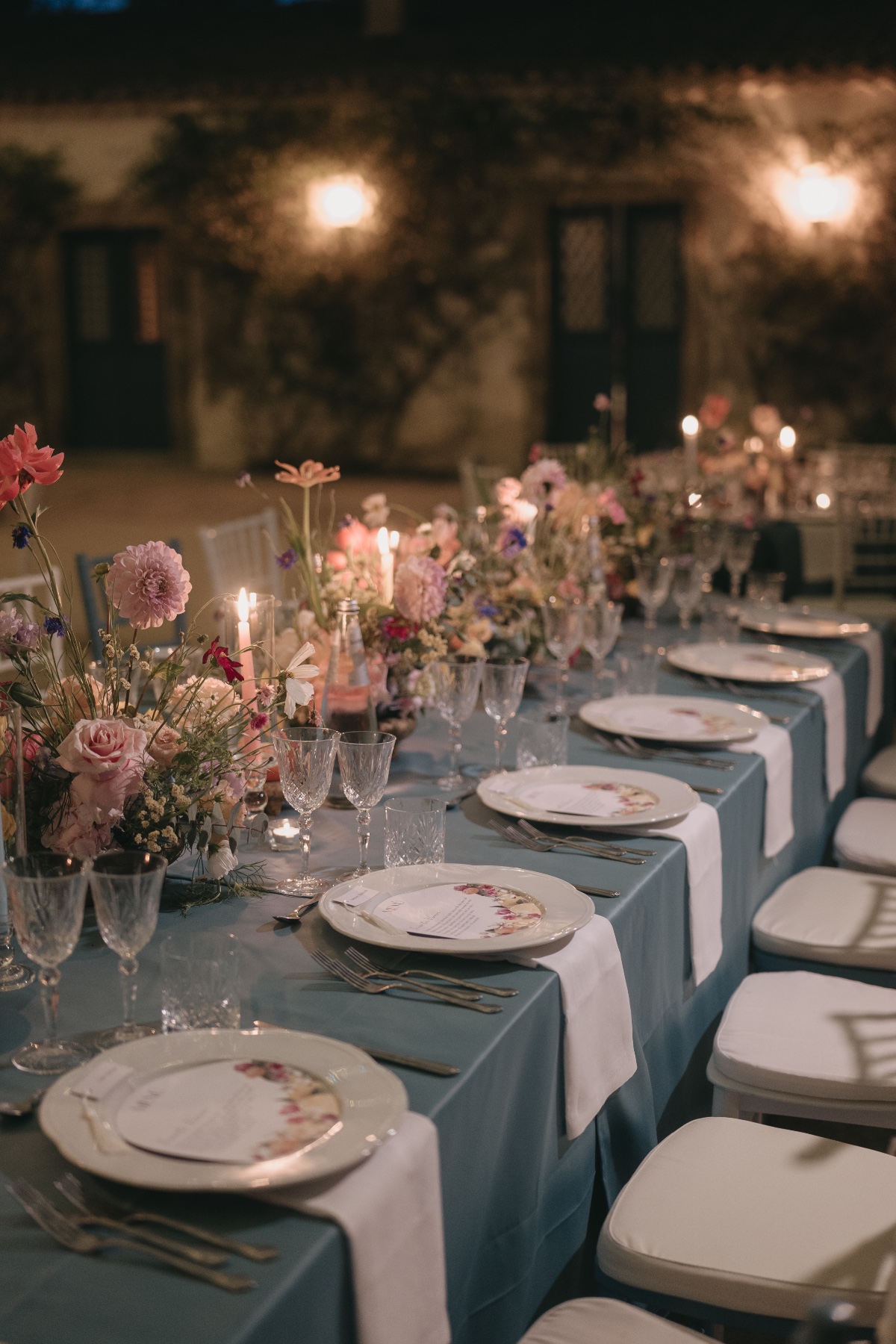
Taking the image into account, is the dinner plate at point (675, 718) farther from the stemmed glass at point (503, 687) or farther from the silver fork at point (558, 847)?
the silver fork at point (558, 847)

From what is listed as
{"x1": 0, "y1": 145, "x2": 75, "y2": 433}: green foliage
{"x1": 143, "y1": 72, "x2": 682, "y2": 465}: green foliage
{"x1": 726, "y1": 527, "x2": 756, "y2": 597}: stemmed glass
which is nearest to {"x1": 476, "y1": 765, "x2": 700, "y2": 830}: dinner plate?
{"x1": 726, "y1": 527, "x2": 756, "y2": 597}: stemmed glass

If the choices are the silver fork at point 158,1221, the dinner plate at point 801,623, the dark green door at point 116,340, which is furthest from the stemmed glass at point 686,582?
the dark green door at point 116,340

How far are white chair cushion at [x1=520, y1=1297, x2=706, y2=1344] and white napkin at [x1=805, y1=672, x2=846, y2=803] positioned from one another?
5.32 feet

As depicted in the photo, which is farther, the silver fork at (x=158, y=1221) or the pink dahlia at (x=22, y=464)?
the pink dahlia at (x=22, y=464)

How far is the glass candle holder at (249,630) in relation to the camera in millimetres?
1688

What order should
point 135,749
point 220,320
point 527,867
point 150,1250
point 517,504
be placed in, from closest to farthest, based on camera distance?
1. point 150,1250
2. point 135,749
3. point 527,867
4. point 517,504
5. point 220,320

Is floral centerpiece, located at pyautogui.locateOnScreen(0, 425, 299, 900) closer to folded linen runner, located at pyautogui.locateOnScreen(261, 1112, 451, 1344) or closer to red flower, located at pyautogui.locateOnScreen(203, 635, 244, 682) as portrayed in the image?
red flower, located at pyautogui.locateOnScreen(203, 635, 244, 682)

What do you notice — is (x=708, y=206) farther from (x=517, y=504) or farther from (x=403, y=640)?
(x=403, y=640)

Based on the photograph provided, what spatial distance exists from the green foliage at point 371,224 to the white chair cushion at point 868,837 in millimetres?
7857

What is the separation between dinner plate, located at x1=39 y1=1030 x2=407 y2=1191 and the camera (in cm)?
96

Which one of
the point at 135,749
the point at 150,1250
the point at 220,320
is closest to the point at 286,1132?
the point at 150,1250

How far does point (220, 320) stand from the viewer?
11.3 metres

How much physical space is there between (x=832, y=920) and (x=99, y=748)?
1.43m

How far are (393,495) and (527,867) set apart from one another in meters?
8.55
